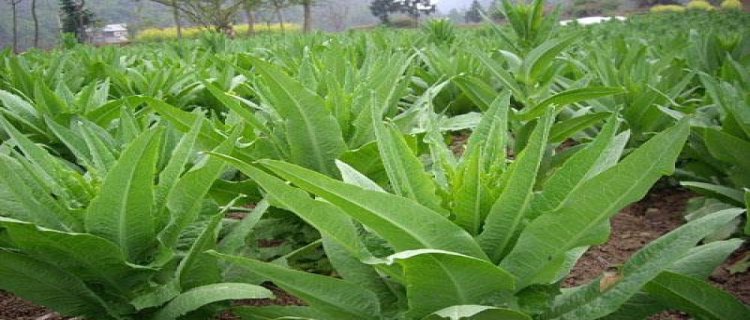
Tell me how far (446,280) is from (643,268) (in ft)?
1.19

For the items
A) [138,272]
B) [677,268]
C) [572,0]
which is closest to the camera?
[677,268]

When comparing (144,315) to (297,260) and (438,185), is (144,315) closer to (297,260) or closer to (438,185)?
(297,260)

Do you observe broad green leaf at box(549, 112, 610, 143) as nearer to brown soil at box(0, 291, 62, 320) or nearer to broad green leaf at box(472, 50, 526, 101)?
broad green leaf at box(472, 50, 526, 101)

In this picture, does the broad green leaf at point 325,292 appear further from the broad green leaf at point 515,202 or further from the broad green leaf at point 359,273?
the broad green leaf at point 515,202

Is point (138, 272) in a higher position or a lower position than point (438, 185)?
lower

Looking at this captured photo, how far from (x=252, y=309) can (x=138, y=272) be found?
0.28 metres

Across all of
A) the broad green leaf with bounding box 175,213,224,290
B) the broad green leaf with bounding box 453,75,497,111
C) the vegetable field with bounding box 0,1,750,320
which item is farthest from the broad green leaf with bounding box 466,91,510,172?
the broad green leaf with bounding box 453,75,497,111

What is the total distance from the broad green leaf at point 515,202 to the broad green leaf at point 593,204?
0.14ft

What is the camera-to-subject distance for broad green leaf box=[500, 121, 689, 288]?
37.4 inches

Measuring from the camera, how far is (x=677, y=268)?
1.22 meters

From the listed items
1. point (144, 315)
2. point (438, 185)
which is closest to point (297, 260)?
point (144, 315)

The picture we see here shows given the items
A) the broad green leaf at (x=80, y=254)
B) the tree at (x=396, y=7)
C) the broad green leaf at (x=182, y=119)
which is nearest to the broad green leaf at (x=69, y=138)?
the broad green leaf at (x=182, y=119)

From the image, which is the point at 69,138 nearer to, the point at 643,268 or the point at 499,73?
the point at 643,268

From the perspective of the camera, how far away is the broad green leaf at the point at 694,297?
112 cm
